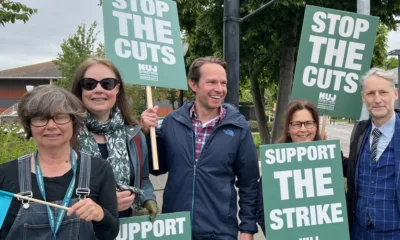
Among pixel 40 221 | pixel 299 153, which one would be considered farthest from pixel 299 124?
pixel 40 221

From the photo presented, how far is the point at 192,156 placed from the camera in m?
2.90

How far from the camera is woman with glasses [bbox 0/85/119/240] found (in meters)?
1.87

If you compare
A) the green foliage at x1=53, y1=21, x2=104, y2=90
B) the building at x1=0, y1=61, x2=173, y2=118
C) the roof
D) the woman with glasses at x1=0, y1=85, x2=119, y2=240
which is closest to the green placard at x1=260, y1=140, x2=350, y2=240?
the woman with glasses at x1=0, y1=85, x2=119, y2=240

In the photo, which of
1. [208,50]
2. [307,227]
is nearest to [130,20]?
[307,227]

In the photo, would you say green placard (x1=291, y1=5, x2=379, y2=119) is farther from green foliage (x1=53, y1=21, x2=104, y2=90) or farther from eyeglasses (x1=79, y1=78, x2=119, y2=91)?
green foliage (x1=53, y1=21, x2=104, y2=90)

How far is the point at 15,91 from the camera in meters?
52.3

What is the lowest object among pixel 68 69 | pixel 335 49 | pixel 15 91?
pixel 15 91

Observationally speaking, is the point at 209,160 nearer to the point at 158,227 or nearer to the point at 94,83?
the point at 158,227

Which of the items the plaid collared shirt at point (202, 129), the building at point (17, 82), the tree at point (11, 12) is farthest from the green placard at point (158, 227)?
the building at point (17, 82)

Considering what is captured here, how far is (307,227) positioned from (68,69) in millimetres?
25741

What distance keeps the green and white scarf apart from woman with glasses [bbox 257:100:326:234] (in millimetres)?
1043

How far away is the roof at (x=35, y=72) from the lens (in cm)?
5091

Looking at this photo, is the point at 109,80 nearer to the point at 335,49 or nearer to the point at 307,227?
the point at 307,227

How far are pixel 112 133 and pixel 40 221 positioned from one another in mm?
803
